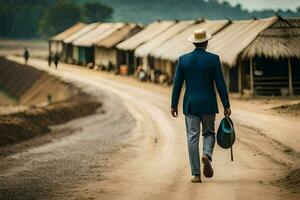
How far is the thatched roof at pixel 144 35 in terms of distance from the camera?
131ft

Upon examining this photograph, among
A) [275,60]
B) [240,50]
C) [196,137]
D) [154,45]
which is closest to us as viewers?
[196,137]

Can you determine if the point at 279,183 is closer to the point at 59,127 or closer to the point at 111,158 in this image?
the point at 111,158

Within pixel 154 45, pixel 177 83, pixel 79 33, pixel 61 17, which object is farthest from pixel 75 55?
pixel 177 83

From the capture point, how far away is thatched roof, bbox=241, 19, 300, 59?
23.5 m

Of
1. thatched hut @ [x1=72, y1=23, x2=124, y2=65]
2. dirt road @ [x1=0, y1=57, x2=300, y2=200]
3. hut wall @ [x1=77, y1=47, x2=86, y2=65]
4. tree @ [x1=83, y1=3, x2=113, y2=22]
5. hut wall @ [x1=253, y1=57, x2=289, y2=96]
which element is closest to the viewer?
A: dirt road @ [x1=0, y1=57, x2=300, y2=200]

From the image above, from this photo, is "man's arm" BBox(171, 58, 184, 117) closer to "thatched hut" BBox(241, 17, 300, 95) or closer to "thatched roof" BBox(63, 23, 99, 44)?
"thatched hut" BBox(241, 17, 300, 95)

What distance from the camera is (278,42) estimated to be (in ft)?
79.4

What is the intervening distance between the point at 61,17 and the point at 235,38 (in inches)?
2754

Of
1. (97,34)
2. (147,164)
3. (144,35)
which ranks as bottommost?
(147,164)

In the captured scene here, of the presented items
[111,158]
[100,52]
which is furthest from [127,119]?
[100,52]

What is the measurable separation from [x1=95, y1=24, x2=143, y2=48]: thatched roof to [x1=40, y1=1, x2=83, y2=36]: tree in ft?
151

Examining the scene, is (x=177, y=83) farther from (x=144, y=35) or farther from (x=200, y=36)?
(x=144, y=35)

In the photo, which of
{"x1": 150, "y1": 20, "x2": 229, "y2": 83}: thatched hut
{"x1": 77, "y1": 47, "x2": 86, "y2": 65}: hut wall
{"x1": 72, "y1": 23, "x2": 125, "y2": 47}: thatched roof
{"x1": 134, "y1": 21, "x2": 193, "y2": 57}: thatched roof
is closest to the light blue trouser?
{"x1": 150, "y1": 20, "x2": 229, "y2": 83}: thatched hut

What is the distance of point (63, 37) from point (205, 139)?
5469 centimetres
